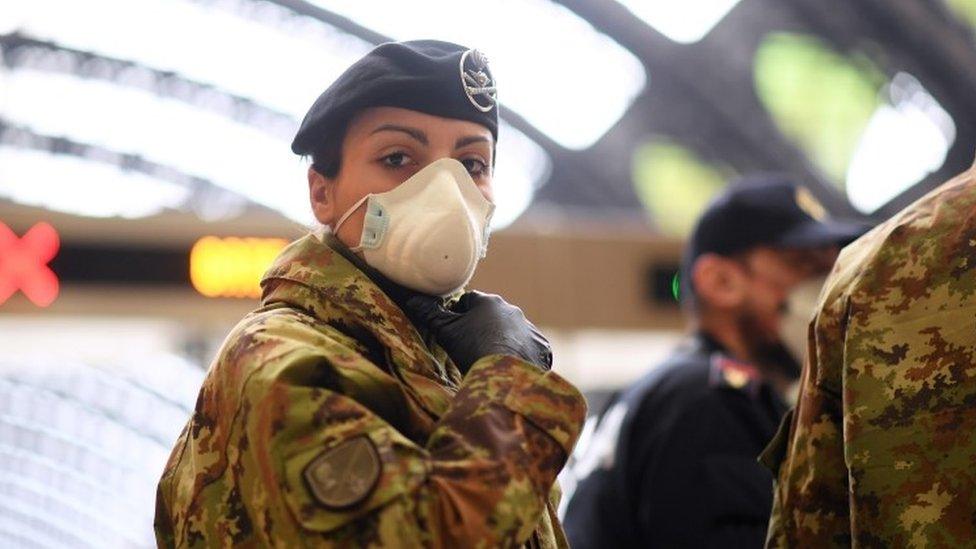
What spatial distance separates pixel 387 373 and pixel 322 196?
1.37ft

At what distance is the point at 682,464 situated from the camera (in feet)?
10.3

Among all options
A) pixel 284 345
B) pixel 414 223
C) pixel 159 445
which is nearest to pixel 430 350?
pixel 414 223

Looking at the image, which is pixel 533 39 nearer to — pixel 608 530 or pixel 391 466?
pixel 608 530

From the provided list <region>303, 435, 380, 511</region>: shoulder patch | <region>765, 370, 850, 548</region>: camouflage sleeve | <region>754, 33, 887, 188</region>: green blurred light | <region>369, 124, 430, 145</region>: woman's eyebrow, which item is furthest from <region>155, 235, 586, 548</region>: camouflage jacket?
<region>754, 33, 887, 188</region>: green blurred light

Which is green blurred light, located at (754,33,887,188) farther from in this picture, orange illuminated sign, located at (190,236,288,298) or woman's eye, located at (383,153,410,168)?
woman's eye, located at (383,153,410,168)

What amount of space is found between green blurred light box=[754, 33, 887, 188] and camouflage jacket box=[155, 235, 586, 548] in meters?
13.9

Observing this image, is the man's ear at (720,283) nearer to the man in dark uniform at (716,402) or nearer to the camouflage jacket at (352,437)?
the man in dark uniform at (716,402)

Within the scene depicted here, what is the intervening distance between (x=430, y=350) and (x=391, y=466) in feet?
1.44

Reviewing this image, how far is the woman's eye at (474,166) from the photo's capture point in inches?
92.3

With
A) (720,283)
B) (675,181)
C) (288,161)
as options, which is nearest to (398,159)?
(720,283)

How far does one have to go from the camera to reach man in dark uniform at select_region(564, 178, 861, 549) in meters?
3.11

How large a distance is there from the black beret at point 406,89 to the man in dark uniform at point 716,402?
1.12 metres

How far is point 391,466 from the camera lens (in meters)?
1.87

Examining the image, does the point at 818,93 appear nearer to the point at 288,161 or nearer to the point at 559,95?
the point at 559,95
